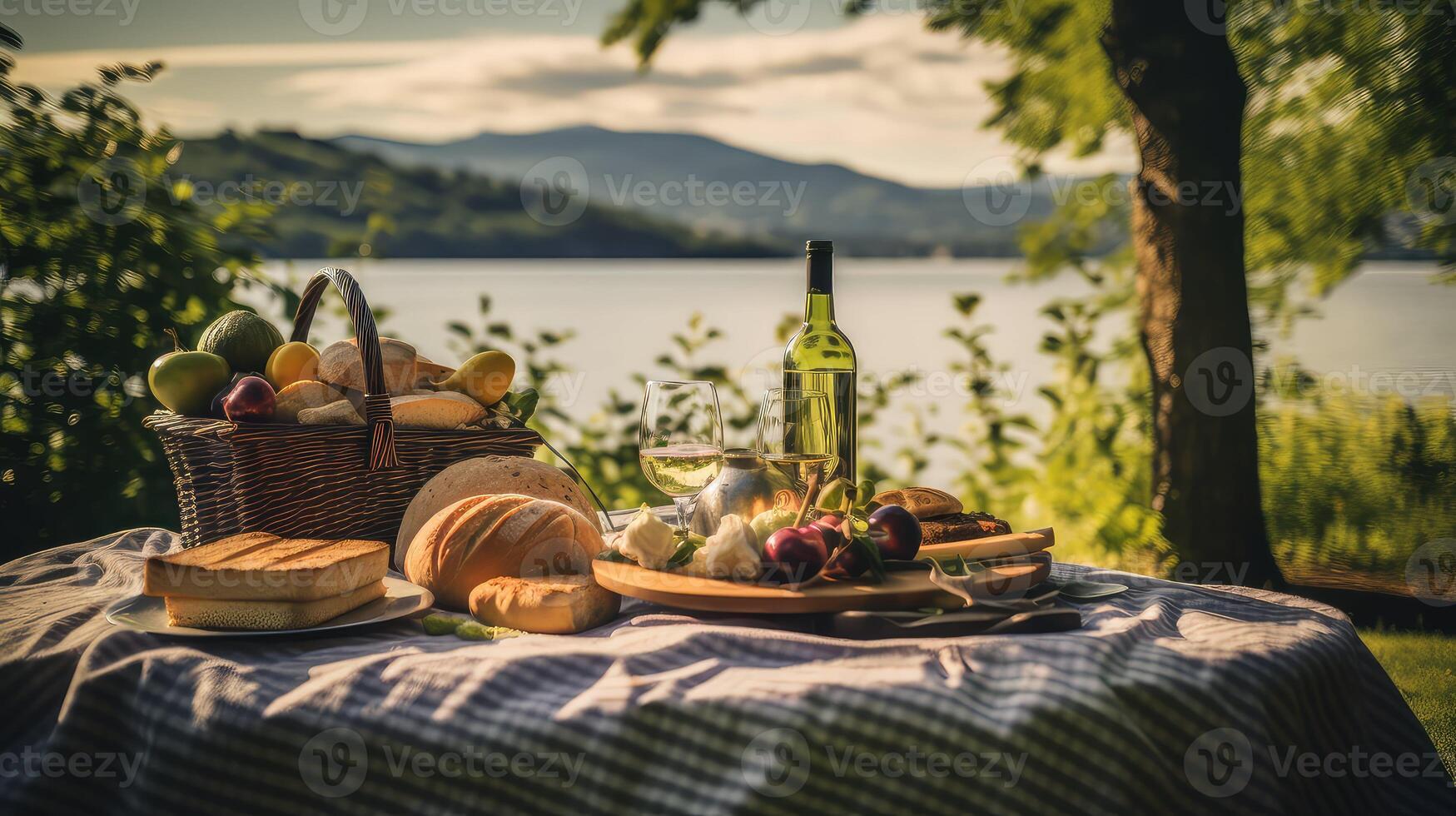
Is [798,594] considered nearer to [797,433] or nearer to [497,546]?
[797,433]

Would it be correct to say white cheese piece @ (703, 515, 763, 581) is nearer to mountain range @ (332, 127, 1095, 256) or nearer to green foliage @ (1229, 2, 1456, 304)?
mountain range @ (332, 127, 1095, 256)

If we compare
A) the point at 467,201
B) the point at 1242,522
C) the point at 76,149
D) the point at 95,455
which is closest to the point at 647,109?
the point at 467,201

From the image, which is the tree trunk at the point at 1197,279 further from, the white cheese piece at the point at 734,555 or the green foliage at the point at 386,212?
the white cheese piece at the point at 734,555

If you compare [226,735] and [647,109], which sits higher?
[647,109]

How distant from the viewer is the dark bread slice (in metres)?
2.15

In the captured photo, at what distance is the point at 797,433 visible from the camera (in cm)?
225

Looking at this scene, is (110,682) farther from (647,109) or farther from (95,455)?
(647,109)

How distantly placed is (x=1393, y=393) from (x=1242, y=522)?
43.5 inches

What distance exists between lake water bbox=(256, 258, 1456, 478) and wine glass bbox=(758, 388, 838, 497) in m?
2.35

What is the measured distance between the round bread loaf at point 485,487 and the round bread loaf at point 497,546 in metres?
0.23

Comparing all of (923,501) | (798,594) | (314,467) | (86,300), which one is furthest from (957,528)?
(86,300)

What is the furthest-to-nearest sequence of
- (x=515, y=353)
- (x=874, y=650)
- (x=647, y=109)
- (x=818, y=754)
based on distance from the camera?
(x=647, y=109), (x=515, y=353), (x=874, y=650), (x=818, y=754)

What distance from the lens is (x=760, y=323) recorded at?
484cm

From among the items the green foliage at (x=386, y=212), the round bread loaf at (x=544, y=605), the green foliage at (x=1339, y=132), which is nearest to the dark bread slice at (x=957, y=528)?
the round bread loaf at (x=544, y=605)
